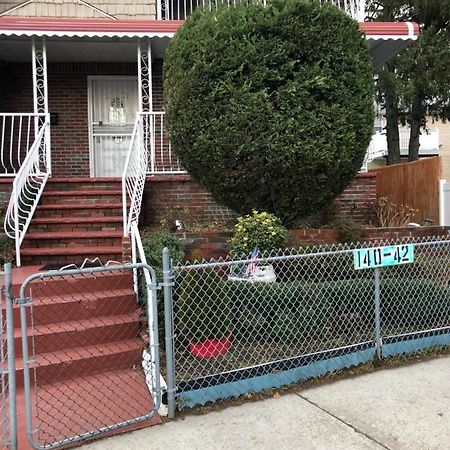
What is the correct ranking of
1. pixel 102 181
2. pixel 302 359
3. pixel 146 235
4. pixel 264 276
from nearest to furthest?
1. pixel 302 359
2. pixel 264 276
3. pixel 146 235
4. pixel 102 181

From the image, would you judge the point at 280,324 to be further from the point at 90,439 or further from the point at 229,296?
Answer: the point at 90,439

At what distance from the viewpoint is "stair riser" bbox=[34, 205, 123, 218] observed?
675 cm

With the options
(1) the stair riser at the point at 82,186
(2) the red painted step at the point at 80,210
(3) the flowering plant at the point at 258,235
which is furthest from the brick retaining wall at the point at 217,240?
(1) the stair riser at the point at 82,186

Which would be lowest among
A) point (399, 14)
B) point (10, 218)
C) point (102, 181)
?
point (10, 218)

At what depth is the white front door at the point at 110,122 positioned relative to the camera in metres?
9.67

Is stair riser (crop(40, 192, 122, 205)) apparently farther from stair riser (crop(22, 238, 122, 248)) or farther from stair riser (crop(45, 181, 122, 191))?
stair riser (crop(22, 238, 122, 248))

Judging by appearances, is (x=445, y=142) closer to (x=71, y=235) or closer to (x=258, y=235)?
(x=258, y=235)

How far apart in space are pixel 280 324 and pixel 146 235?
7.32 feet

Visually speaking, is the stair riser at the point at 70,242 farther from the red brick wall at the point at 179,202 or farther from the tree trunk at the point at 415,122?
the tree trunk at the point at 415,122

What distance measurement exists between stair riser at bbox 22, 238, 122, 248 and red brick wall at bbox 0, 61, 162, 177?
137 inches

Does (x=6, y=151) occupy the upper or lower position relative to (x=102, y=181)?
upper

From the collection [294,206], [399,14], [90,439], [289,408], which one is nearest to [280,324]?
[289,408]

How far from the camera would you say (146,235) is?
611 cm

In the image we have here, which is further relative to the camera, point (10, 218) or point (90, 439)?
point (10, 218)
